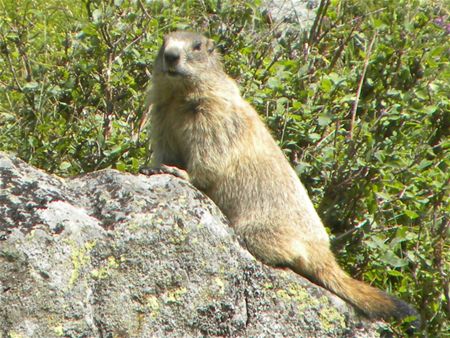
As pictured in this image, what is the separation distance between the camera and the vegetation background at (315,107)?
5473 millimetres

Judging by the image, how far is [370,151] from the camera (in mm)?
5520

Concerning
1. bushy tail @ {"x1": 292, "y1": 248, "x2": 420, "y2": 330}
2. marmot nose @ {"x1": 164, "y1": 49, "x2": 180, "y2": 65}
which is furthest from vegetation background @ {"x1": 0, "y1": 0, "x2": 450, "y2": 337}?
marmot nose @ {"x1": 164, "y1": 49, "x2": 180, "y2": 65}

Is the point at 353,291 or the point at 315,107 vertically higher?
the point at 315,107

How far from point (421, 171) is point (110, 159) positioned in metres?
2.22

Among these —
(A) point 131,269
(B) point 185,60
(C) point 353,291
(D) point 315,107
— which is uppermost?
(B) point 185,60

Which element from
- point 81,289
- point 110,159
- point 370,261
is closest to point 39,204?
point 81,289

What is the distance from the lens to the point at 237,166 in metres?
5.02

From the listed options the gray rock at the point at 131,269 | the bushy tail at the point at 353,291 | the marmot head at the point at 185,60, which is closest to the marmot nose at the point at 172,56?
the marmot head at the point at 185,60

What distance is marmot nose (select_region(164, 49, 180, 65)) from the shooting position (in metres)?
5.09

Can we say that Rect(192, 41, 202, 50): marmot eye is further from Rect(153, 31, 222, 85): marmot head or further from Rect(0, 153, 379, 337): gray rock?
Rect(0, 153, 379, 337): gray rock

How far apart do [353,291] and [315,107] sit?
6.09ft

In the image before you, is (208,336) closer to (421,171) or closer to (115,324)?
(115,324)

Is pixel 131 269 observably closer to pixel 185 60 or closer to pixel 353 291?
pixel 353 291

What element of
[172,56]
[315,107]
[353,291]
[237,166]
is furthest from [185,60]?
[353,291]
